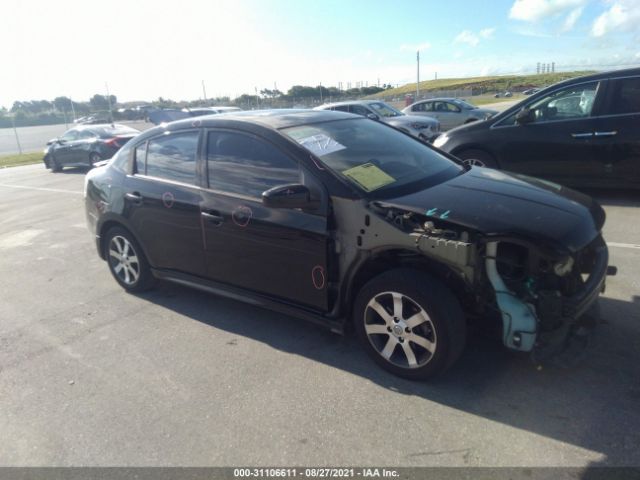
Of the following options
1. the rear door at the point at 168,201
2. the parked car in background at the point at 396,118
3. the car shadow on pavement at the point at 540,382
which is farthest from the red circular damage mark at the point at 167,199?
the parked car in background at the point at 396,118

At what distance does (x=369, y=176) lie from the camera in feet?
10.9

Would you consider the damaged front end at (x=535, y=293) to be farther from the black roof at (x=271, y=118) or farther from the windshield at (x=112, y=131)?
the windshield at (x=112, y=131)

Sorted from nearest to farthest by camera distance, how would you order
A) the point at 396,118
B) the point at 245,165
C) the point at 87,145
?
the point at 245,165
the point at 87,145
the point at 396,118

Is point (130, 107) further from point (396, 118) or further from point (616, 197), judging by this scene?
point (616, 197)

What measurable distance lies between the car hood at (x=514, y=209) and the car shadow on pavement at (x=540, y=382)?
0.68 m

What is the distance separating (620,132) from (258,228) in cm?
525

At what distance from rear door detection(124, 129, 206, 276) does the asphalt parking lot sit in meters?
0.54

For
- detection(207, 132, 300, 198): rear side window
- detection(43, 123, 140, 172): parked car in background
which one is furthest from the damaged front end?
detection(43, 123, 140, 172): parked car in background

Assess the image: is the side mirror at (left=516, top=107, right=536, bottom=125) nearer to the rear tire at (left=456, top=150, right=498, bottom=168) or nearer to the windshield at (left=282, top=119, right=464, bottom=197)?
the rear tire at (left=456, top=150, right=498, bottom=168)

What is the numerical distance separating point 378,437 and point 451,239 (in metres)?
1.15

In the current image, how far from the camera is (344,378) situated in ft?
10.4

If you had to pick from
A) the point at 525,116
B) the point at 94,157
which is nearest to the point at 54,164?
the point at 94,157

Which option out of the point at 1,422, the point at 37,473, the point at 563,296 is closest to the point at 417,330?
the point at 563,296

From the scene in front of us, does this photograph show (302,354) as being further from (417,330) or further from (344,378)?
(417,330)
